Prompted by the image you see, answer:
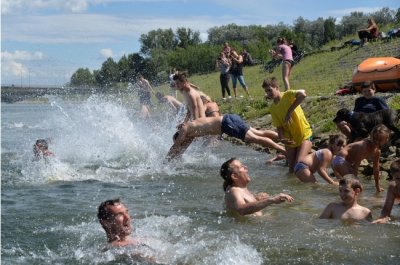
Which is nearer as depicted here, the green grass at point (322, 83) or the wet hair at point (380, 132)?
the wet hair at point (380, 132)

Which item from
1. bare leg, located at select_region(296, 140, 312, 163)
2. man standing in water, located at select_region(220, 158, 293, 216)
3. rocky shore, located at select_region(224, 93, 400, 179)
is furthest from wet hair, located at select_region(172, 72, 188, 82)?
man standing in water, located at select_region(220, 158, 293, 216)

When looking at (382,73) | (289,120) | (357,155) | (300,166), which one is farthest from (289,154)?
(382,73)

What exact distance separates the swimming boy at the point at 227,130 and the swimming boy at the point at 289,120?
1.12 feet

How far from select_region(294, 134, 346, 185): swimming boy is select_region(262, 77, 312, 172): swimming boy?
358mm

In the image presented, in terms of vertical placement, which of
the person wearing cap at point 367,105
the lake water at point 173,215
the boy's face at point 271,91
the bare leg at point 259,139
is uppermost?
the boy's face at point 271,91

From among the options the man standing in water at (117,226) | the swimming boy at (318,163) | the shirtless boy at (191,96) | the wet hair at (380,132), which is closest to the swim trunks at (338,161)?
the swimming boy at (318,163)

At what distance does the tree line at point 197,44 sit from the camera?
86.4 meters

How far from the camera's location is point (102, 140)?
1591cm

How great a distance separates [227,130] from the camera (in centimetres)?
1006

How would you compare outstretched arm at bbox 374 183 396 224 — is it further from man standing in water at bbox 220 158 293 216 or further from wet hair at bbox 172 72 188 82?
wet hair at bbox 172 72 188 82

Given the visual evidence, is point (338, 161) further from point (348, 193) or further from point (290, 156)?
point (348, 193)

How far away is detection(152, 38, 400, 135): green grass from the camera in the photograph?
15.0 metres

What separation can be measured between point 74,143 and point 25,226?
8.68 meters

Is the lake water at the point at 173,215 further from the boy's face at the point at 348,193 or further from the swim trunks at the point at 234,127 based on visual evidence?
the swim trunks at the point at 234,127
